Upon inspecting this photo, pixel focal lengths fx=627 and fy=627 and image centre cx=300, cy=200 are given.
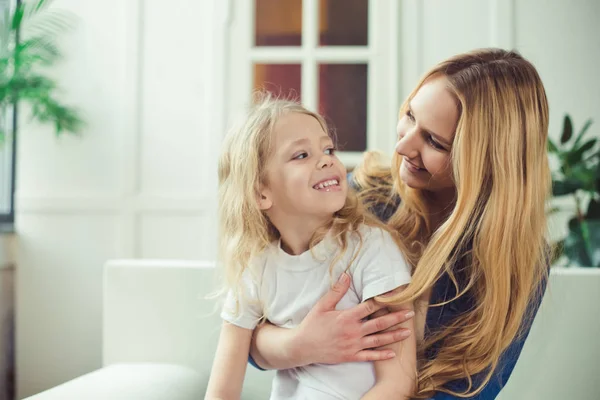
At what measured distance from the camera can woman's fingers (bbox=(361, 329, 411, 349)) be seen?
3.83 ft

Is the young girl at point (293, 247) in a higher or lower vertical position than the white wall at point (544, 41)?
lower

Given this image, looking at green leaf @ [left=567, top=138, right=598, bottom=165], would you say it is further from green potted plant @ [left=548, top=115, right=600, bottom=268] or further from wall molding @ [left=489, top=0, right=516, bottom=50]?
wall molding @ [left=489, top=0, right=516, bottom=50]

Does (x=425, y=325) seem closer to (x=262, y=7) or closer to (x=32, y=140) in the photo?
(x=262, y=7)

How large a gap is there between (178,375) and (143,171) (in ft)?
5.14

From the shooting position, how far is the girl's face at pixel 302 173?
1.23 metres

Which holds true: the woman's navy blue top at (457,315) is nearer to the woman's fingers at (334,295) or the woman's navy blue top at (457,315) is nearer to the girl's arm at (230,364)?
the woman's fingers at (334,295)

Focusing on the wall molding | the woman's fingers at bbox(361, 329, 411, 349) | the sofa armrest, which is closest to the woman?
the woman's fingers at bbox(361, 329, 411, 349)

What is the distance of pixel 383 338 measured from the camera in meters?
1.17

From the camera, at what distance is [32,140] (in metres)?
3.05

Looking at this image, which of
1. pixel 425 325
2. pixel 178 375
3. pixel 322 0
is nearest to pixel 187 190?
pixel 322 0

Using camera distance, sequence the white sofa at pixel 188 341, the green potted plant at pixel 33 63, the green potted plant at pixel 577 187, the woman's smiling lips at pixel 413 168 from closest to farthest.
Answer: the woman's smiling lips at pixel 413 168, the white sofa at pixel 188 341, the green potted plant at pixel 577 187, the green potted plant at pixel 33 63

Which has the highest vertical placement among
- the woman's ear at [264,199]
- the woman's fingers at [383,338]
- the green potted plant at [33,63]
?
the green potted plant at [33,63]

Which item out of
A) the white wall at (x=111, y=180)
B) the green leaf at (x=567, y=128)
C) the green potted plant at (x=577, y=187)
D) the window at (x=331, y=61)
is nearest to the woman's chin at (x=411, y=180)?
the green potted plant at (x=577, y=187)

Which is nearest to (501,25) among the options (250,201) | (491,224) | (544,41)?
(544,41)
